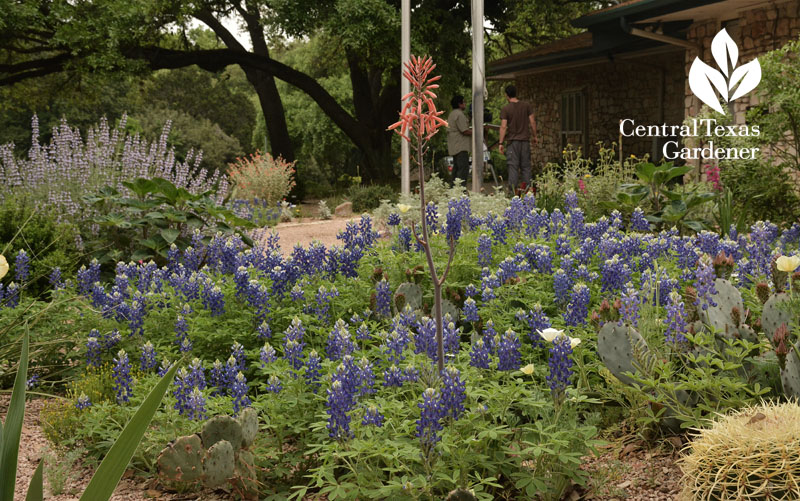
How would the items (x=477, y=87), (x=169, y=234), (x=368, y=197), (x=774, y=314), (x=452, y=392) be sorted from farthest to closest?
(x=368, y=197), (x=477, y=87), (x=169, y=234), (x=774, y=314), (x=452, y=392)

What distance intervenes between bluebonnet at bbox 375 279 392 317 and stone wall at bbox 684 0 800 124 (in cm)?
769

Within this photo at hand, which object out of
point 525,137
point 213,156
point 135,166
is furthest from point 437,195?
point 213,156

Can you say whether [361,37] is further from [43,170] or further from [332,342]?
[332,342]

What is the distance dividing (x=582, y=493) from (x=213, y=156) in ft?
99.5

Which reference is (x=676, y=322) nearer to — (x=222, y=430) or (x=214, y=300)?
(x=222, y=430)

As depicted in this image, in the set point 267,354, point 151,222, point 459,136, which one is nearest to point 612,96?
point 459,136

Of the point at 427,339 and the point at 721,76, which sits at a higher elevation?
the point at 721,76

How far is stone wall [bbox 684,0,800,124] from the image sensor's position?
1025cm

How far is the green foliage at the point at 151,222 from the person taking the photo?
6480 millimetres

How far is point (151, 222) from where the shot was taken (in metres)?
6.64

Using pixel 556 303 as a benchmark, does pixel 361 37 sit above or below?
above

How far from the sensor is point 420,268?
4.71 meters

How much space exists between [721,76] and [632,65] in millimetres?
5273

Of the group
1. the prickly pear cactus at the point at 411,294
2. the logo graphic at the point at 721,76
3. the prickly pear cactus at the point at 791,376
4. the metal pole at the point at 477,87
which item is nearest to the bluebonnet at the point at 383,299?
the prickly pear cactus at the point at 411,294
